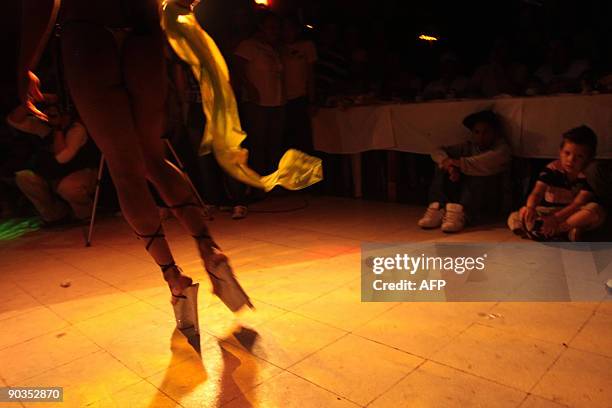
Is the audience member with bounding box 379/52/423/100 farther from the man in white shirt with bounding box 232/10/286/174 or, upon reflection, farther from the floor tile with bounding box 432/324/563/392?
the floor tile with bounding box 432/324/563/392

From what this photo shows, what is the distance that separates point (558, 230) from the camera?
8.53ft

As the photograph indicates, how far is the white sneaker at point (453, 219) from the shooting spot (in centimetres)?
291

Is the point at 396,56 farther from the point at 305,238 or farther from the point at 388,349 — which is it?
the point at 388,349

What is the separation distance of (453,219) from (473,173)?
0.35 metres

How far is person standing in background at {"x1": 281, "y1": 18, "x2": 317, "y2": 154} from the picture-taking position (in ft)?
13.3

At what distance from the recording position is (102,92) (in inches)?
59.1

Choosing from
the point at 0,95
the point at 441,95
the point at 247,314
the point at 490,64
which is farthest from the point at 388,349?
the point at 0,95

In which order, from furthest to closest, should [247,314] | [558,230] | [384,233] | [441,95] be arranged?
[441,95] < [384,233] < [558,230] < [247,314]

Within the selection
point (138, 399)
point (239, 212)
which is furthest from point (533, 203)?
point (138, 399)

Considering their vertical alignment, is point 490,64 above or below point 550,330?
above

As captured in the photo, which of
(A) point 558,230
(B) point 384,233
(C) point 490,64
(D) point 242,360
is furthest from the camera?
(C) point 490,64

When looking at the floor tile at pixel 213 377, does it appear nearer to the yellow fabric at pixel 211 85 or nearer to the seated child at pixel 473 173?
the yellow fabric at pixel 211 85

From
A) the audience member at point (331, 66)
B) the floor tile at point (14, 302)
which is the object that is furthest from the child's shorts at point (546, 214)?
the floor tile at point (14, 302)

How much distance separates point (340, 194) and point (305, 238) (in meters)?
1.39
